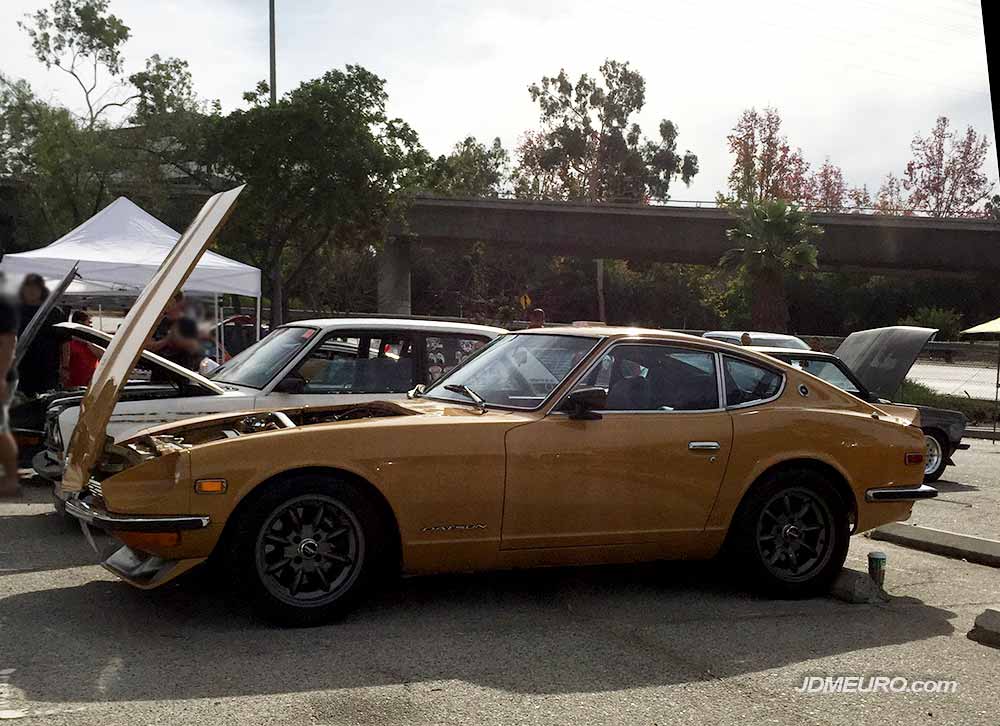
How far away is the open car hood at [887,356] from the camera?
12422 millimetres

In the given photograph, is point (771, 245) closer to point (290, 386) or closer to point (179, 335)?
point (290, 386)

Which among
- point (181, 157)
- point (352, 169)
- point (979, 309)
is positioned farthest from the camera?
point (979, 309)

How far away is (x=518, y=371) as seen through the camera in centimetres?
619

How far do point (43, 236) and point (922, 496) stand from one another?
108 feet

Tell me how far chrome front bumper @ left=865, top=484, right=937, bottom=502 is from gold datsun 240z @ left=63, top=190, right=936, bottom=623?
0.02 m

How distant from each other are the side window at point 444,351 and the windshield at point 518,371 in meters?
1.75

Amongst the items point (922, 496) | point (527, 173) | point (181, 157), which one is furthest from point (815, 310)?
point (922, 496)

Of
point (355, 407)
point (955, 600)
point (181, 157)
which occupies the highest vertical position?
point (181, 157)

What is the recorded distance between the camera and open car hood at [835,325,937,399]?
12422 millimetres

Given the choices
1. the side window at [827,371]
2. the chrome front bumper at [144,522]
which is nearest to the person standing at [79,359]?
the chrome front bumper at [144,522]

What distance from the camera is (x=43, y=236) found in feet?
112

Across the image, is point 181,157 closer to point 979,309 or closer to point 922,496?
point 922,496

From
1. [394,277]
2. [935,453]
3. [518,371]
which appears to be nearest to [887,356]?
[935,453]

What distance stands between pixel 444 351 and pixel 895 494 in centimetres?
362
